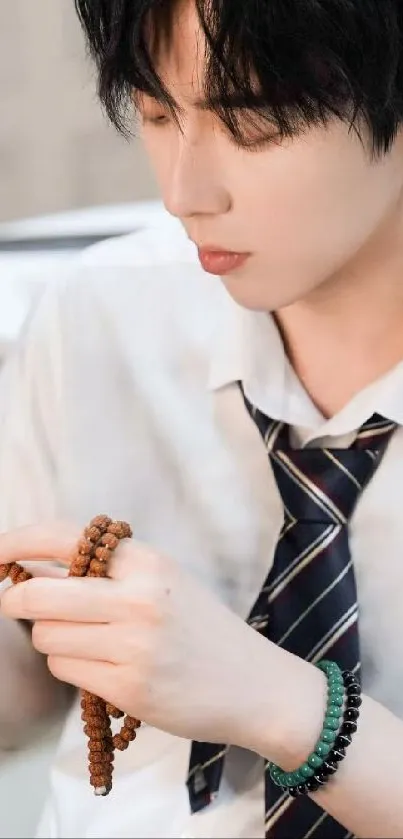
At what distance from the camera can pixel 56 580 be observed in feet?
1.87

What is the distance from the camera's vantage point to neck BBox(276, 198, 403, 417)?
0.70m

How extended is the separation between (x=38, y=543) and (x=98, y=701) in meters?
0.11

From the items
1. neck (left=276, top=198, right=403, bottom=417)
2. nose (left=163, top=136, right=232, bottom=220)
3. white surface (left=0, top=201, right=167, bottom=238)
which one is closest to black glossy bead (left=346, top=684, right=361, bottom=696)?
neck (left=276, top=198, right=403, bottom=417)

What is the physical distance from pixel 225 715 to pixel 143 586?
0.35 feet

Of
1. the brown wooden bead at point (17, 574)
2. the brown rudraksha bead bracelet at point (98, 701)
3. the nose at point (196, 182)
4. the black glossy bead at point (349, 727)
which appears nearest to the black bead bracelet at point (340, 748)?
the black glossy bead at point (349, 727)

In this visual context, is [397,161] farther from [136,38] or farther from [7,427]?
[7,427]

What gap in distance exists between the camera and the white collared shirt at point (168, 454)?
0.75 m

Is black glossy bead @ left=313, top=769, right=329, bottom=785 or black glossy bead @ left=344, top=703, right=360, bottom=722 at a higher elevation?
black glossy bead @ left=344, top=703, right=360, bottom=722

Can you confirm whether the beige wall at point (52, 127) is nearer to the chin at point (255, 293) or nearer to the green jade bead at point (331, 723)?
the chin at point (255, 293)

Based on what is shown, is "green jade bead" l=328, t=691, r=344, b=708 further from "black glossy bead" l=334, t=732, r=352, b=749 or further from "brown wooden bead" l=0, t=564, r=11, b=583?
"brown wooden bead" l=0, t=564, r=11, b=583

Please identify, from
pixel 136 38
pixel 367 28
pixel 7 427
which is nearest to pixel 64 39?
pixel 136 38

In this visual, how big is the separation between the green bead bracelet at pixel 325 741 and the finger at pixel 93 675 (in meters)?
0.13

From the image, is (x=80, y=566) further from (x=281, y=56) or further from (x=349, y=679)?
(x=281, y=56)

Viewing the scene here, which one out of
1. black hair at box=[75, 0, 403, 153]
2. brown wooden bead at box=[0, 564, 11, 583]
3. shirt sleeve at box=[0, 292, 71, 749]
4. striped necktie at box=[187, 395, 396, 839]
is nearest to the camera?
black hair at box=[75, 0, 403, 153]
